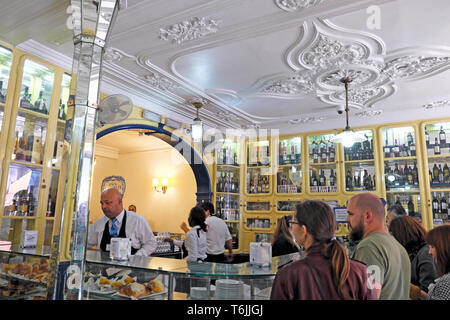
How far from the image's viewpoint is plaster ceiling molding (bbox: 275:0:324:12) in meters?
2.80

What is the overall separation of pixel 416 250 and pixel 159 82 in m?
3.60

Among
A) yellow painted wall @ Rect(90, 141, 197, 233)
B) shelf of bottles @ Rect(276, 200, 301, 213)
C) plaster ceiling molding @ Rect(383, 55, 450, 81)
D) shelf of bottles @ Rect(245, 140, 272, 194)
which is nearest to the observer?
plaster ceiling molding @ Rect(383, 55, 450, 81)

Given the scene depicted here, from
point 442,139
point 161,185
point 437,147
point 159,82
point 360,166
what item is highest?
point 159,82

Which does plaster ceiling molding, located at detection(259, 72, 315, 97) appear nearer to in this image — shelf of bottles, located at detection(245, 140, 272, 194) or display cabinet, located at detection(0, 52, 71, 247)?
shelf of bottles, located at detection(245, 140, 272, 194)

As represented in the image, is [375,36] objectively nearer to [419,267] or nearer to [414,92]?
[414,92]

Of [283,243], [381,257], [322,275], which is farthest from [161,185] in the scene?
[322,275]

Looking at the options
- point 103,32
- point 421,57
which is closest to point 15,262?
point 103,32

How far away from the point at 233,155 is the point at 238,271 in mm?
5084

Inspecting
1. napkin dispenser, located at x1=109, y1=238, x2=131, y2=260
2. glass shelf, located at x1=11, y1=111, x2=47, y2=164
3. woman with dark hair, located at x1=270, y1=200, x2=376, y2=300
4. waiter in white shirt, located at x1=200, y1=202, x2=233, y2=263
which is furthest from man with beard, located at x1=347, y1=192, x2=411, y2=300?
glass shelf, located at x1=11, y1=111, x2=47, y2=164

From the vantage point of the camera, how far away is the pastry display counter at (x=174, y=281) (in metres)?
1.66

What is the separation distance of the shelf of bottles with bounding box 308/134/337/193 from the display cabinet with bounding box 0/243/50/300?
16.2 ft

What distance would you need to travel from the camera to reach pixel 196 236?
388 centimetres

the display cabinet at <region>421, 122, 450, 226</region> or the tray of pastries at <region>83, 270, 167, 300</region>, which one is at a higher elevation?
the display cabinet at <region>421, 122, 450, 226</region>

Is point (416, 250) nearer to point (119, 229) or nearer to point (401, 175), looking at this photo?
point (119, 229)
